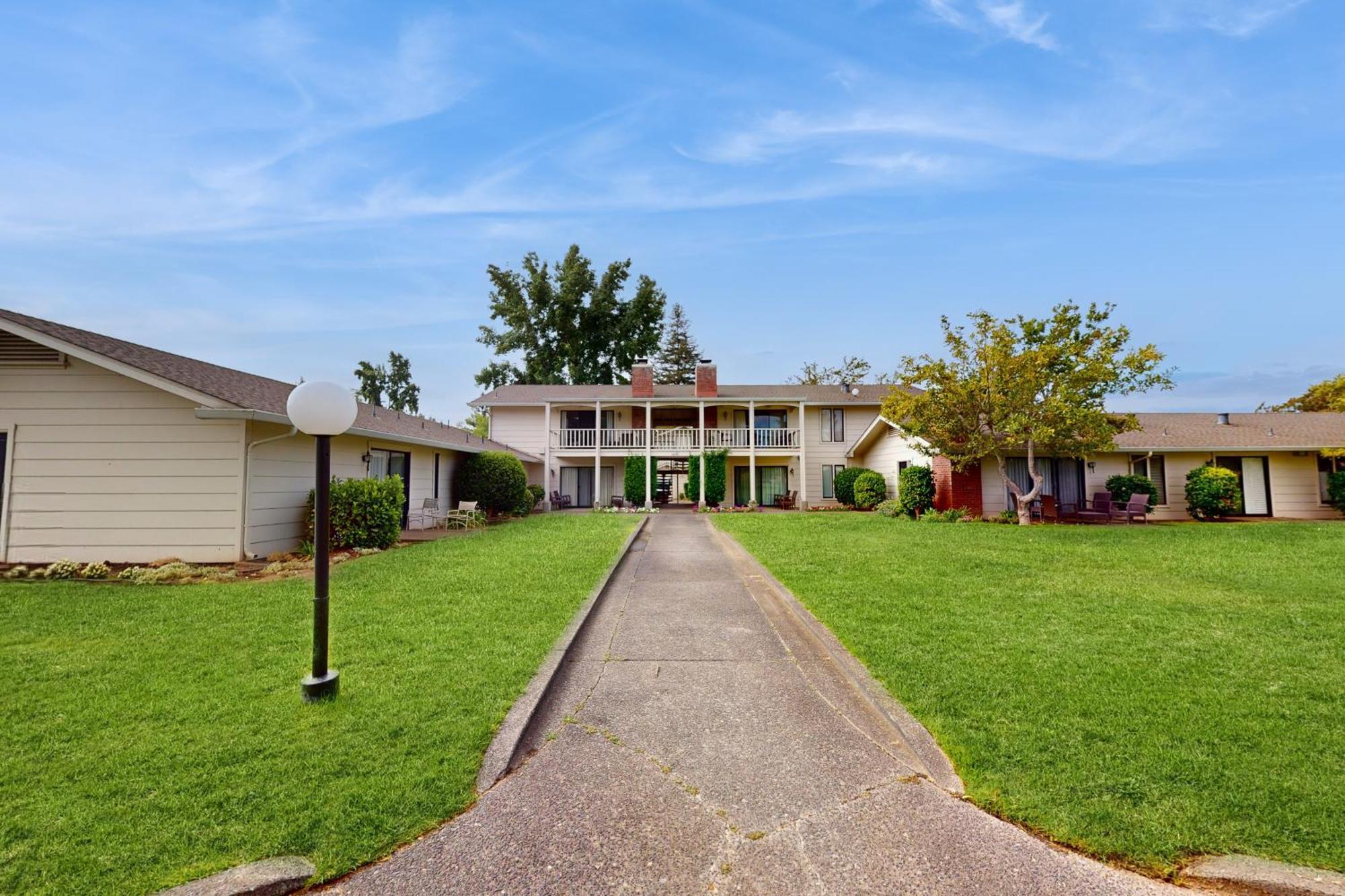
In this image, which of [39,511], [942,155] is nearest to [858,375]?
[942,155]

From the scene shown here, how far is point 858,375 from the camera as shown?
147ft

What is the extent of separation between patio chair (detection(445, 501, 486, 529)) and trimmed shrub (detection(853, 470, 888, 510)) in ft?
46.5

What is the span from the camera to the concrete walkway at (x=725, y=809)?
230 cm

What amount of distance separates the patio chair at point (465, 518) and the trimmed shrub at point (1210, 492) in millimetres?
22241

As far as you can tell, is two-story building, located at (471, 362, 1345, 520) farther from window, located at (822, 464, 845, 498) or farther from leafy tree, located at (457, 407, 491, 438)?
leafy tree, located at (457, 407, 491, 438)

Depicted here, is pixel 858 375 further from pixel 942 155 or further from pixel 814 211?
pixel 942 155

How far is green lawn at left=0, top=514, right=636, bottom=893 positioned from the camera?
8.06ft

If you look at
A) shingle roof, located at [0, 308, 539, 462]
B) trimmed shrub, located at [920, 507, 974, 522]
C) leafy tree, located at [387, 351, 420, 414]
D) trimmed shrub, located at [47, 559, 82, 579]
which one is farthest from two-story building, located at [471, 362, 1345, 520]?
leafy tree, located at [387, 351, 420, 414]

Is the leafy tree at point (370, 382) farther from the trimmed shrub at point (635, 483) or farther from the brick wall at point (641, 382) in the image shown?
the trimmed shrub at point (635, 483)

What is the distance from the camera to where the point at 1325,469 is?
62.4 feet

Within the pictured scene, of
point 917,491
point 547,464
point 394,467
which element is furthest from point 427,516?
point 917,491

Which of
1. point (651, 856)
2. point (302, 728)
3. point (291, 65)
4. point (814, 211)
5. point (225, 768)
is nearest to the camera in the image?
point (651, 856)

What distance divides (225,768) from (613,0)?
1366cm

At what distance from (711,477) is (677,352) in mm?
27295
